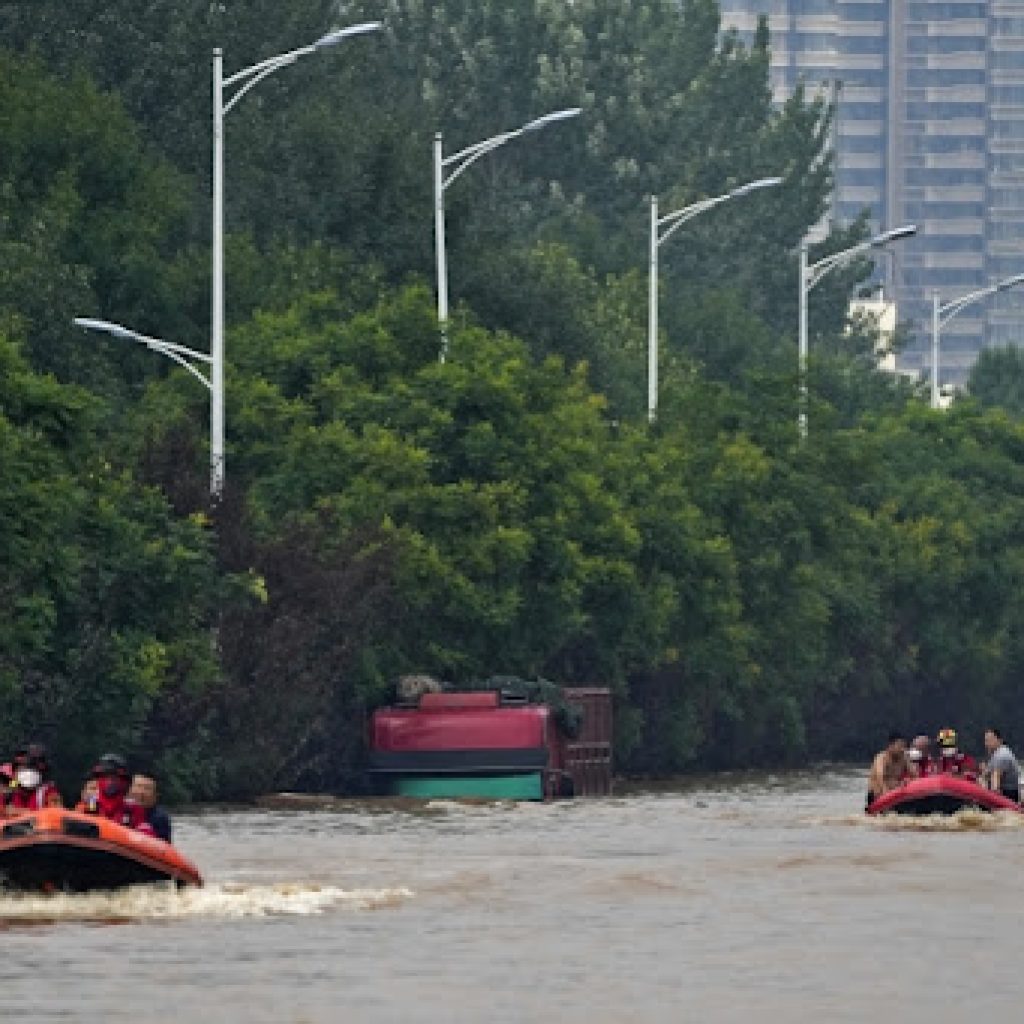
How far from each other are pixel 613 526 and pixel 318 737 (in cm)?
961

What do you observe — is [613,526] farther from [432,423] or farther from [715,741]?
[715,741]

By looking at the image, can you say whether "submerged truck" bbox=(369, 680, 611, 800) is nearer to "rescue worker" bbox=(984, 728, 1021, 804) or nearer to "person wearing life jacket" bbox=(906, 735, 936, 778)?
"rescue worker" bbox=(984, 728, 1021, 804)

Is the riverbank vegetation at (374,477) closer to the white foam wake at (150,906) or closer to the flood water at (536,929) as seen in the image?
the flood water at (536,929)

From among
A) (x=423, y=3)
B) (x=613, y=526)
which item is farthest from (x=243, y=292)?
(x=423, y=3)

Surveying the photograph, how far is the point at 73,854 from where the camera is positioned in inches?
1513

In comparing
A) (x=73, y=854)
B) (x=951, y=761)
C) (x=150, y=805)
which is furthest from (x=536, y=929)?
(x=951, y=761)

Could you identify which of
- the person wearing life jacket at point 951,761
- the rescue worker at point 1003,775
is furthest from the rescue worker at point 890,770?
the rescue worker at point 1003,775

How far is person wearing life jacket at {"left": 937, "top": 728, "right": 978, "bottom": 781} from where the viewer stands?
57688mm

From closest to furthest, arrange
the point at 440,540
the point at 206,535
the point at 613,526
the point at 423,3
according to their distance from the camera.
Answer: the point at 206,535 < the point at 440,540 < the point at 613,526 < the point at 423,3

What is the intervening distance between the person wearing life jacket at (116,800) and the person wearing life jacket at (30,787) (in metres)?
0.46

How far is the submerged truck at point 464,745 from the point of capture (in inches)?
2505

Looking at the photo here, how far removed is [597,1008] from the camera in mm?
31281

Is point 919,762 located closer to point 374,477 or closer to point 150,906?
point 374,477

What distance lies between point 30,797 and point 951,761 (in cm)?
2037
